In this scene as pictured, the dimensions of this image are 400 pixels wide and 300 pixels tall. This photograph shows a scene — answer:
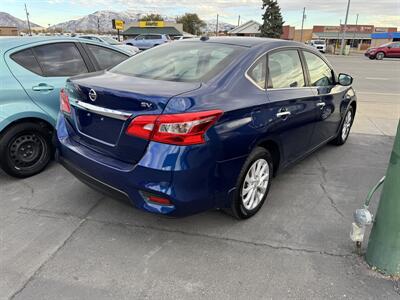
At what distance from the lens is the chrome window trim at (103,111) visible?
246cm

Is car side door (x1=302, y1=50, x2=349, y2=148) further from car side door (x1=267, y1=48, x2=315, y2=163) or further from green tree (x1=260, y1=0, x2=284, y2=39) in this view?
green tree (x1=260, y1=0, x2=284, y2=39)

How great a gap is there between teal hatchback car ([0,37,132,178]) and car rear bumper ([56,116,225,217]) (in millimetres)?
1562

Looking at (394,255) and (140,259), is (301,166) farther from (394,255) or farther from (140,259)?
(140,259)

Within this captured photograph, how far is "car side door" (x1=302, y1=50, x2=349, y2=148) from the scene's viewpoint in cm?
394

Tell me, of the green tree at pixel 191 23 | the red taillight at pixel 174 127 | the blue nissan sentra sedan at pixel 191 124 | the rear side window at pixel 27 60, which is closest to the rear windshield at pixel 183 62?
the blue nissan sentra sedan at pixel 191 124

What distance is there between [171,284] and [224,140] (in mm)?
1087

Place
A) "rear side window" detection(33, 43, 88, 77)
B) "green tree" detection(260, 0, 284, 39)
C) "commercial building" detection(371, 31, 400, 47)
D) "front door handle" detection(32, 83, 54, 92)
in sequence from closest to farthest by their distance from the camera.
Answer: "front door handle" detection(32, 83, 54, 92)
"rear side window" detection(33, 43, 88, 77)
"green tree" detection(260, 0, 284, 39)
"commercial building" detection(371, 31, 400, 47)

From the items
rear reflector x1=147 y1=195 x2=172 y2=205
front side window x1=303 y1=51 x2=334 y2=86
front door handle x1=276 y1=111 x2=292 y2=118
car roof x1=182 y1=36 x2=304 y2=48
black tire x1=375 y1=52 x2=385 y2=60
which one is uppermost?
car roof x1=182 y1=36 x2=304 y2=48

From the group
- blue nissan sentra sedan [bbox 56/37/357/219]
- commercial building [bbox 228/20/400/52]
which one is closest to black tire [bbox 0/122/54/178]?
blue nissan sentra sedan [bbox 56/37/357/219]

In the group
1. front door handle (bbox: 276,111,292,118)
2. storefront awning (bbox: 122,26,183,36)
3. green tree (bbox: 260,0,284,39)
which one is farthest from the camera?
storefront awning (bbox: 122,26,183,36)

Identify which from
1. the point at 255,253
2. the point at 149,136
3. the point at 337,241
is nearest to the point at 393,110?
the point at 337,241

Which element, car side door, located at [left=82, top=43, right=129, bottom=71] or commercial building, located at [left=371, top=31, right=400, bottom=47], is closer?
car side door, located at [left=82, top=43, right=129, bottom=71]

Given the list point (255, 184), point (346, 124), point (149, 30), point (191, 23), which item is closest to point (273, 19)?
point (149, 30)

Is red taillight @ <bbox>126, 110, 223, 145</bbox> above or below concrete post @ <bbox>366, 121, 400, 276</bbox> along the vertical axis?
above
